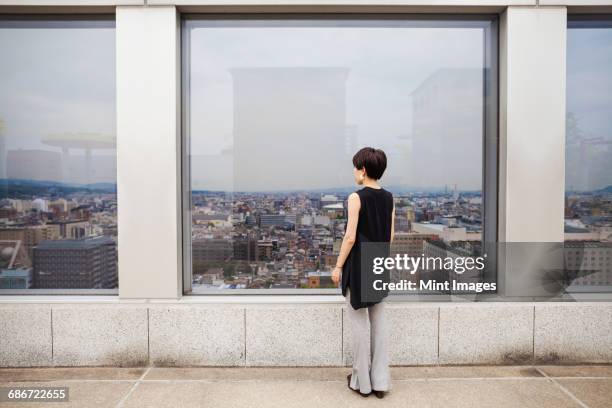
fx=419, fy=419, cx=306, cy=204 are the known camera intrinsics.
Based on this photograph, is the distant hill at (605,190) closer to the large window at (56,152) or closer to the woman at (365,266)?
the woman at (365,266)

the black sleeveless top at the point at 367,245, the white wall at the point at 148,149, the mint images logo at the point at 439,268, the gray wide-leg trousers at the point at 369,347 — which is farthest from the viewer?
the mint images logo at the point at 439,268

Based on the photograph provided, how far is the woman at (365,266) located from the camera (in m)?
3.77

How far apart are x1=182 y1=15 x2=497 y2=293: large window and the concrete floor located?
1.02m

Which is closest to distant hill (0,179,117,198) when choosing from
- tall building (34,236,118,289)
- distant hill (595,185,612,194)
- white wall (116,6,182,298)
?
tall building (34,236,118,289)

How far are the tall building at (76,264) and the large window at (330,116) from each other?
96 centimetres

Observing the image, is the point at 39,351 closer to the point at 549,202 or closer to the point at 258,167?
the point at 258,167

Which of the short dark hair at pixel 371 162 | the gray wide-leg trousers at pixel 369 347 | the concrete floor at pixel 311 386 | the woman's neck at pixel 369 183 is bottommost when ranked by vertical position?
the concrete floor at pixel 311 386

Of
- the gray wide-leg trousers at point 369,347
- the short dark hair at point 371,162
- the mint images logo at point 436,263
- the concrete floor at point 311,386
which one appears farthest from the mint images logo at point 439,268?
the short dark hair at point 371,162

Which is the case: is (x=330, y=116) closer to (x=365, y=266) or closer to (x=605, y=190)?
(x=365, y=266)

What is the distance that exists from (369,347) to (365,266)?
0.82m

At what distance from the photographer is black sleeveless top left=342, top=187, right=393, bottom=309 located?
3.77 m

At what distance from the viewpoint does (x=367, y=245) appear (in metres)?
3.79

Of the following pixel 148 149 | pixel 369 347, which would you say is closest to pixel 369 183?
pixel 369 347

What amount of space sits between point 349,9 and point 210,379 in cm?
432
